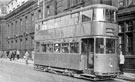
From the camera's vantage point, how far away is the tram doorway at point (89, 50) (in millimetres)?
15781

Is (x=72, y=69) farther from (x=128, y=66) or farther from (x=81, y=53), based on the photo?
(x=128, y=66)

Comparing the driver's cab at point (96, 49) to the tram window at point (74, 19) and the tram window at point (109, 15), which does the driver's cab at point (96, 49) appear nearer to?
the tram window at point (109, 15)

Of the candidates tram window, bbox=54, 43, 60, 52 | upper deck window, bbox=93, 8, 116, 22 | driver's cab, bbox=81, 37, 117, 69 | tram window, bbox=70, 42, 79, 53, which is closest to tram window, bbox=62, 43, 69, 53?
tram window, bbox=70, 42, 79, 53

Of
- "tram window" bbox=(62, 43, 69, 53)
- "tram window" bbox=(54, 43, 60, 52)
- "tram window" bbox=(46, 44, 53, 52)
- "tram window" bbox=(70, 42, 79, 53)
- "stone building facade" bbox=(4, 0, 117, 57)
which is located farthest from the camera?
"stone building facade" bbox=(4, 0, 117, 57)

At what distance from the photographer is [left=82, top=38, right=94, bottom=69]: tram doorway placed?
15.8 m

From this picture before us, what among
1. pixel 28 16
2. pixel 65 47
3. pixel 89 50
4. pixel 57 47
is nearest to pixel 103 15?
pixel 89 50

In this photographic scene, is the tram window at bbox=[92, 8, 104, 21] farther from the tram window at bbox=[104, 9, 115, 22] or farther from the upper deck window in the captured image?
the tram window at bbox=[104, 9, 115, 22]

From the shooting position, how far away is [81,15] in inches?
650

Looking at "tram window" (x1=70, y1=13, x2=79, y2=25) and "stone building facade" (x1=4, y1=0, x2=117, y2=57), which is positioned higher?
"stone building facade" (x1=4, y1=0, x2=117, y2=57)

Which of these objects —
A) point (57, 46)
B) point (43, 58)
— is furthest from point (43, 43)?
point (57, 46)

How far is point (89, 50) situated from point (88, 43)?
0.46 meters

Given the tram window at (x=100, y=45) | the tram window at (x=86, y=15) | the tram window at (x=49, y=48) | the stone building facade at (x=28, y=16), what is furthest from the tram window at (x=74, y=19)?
the stone building facade at (x=28, y=16)

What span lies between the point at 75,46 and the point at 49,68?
4593 mm

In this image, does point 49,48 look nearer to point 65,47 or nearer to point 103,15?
point 65,47
